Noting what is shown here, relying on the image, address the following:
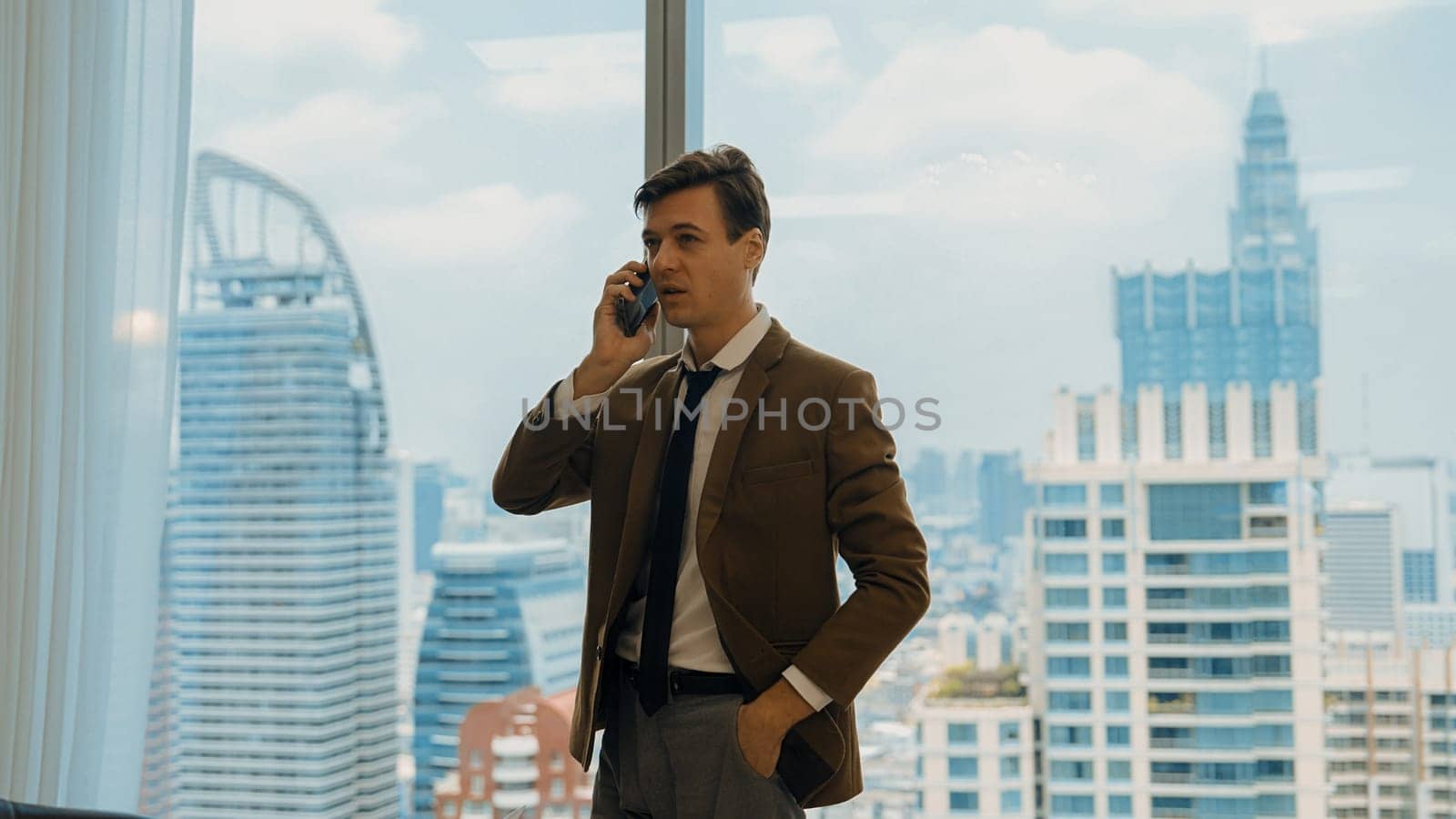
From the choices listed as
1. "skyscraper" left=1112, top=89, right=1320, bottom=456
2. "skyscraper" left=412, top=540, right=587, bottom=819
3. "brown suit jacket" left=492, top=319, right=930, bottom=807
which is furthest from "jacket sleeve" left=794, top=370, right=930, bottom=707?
"skyscraper" left=412, top=540, right=587, bottom=819

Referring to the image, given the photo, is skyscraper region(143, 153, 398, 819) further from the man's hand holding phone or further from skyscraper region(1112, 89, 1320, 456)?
skyscraper region(1112, 89, 1320, 456)

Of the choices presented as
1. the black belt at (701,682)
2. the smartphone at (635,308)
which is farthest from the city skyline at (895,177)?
the black belt at (701,682)

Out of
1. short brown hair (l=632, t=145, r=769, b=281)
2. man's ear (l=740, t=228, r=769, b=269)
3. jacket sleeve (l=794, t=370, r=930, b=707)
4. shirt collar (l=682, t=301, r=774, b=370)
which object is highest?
short brown hair (l=632, t=145, r=769, b=281)

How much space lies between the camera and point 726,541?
159 cm

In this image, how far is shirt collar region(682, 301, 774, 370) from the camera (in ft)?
5.44

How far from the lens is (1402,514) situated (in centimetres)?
208

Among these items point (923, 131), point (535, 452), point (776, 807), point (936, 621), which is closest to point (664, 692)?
point (776, 807)

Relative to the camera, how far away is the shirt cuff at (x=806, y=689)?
59.4 inches

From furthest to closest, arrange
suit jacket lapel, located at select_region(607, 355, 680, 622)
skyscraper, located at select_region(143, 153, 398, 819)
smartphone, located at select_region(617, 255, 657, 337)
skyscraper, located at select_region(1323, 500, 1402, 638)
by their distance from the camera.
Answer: skyscraper, located at select_region(143, 153, 398, 819) < skyscraper, located at select_region(1323, 500, 1402, 638) < smartphone, located at select_region(617, 255, 657, 337) < suit jacket lapel, located at select_region(607, 355, 680, 622)

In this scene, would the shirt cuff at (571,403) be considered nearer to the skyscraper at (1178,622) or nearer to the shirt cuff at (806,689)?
the shirt cuff at (806,689)

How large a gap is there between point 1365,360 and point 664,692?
1.36 meters

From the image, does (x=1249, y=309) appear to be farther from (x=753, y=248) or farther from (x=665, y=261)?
(x=665, y=261)

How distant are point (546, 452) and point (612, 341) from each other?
18cm

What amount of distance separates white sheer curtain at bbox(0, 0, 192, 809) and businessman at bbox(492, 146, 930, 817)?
1131 mm
